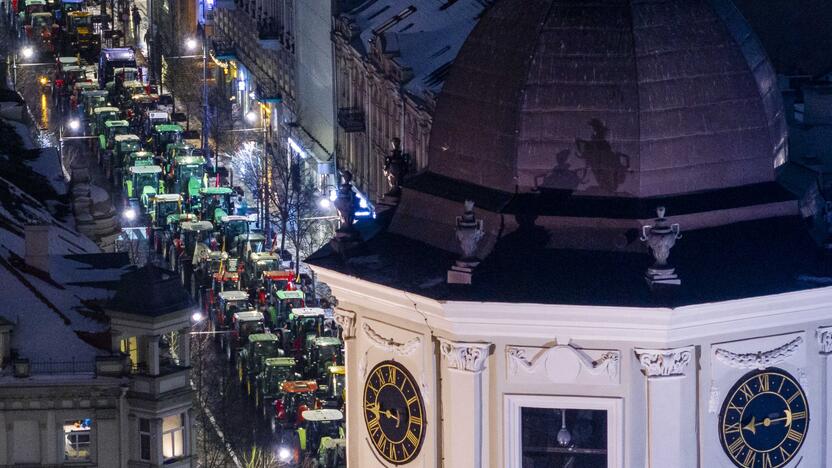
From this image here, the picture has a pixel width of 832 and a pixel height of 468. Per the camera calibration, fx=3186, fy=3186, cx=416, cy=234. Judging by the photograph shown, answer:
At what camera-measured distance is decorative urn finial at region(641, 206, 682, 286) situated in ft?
207

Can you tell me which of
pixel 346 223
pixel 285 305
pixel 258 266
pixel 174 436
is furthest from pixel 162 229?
pixel 346 223

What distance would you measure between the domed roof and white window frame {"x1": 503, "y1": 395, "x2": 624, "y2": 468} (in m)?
4.29

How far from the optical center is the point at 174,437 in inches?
4766

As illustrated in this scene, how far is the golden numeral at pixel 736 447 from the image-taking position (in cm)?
6556

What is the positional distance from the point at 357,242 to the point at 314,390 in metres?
79.3

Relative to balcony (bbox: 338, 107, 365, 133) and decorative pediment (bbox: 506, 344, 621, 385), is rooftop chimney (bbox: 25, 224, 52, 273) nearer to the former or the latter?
decorative pediment (bbox: 506, 344, 621, 385)

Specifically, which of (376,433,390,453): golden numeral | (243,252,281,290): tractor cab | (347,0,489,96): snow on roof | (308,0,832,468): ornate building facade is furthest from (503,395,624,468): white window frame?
(243,252,281,290): tractor cab

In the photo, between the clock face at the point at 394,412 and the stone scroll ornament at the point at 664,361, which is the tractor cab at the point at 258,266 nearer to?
the clock face at the point at 394,412

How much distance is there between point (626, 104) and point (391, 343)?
727cm

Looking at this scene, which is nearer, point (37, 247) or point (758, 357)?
point (758, 357)

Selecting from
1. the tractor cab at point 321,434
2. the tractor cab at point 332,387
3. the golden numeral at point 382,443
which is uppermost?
the golden numeral at point 382,443

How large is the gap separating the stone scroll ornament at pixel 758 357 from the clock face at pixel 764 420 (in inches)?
9.0

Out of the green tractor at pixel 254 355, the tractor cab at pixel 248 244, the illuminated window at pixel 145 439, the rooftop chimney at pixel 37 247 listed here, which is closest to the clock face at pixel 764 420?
the illuminated window at pixel 145 439

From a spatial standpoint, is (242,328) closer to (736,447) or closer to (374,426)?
(374,426)
